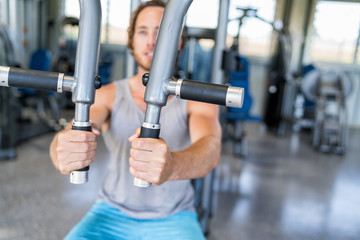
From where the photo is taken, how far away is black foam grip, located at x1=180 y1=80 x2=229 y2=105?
0.45 m

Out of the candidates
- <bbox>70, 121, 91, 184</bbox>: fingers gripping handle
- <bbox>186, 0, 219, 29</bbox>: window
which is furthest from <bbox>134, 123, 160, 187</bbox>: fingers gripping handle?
<bbox>186, 0, 219, 29</bbox>: window

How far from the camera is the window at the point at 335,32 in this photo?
20.2 feet

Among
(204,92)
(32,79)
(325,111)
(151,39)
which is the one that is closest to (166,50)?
(204,92)

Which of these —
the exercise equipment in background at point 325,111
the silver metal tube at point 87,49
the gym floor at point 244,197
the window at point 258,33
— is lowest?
the gym floor at point 244,197

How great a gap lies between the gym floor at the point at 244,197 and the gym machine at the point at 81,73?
154cm

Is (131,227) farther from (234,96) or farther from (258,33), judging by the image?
(258,33)

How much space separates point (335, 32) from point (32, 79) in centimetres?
698

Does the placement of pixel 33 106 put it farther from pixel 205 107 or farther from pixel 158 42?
pixel 158 42

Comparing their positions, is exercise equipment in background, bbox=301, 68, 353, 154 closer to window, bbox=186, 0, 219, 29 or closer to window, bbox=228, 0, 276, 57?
window, bbox=186, 0, 219, 29

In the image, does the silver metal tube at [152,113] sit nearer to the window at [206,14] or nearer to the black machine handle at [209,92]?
the black machine handle at [209,92]

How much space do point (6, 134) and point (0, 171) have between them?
40cm

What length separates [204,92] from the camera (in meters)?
0.46

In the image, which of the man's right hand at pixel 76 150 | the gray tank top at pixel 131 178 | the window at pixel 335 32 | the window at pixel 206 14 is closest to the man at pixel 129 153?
the gray tank top at pixel 131 178

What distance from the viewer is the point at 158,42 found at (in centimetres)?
47
